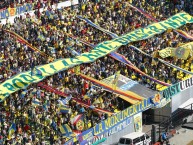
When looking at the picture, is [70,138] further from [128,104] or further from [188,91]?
[188,91]

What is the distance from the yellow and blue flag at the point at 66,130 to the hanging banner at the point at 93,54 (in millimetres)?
4254

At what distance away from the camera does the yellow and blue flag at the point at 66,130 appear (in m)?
44.7

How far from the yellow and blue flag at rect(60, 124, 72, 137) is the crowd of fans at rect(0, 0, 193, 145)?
367mm

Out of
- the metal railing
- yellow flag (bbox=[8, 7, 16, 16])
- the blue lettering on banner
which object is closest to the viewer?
the metal railing

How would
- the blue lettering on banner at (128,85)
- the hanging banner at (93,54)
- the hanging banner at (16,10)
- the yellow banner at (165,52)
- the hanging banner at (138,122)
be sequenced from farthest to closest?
the yellow banner at (165,52), the hanging banner at (16,10), the blue lettering on banner at (128,85), the hanging banner at (138,122), the hanging banner at (93,54)

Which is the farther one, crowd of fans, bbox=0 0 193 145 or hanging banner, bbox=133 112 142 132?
hanging banner, bbox=133 112 142 132

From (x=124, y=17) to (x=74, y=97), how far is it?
51.9 ft

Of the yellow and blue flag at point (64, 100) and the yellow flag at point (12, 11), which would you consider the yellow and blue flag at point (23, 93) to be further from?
the yellow flag at point (12, 11)

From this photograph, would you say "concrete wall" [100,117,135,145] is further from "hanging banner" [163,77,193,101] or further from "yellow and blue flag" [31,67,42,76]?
"yellow and blue flag" [31,67,42,76]

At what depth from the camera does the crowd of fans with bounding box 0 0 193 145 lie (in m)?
45.6

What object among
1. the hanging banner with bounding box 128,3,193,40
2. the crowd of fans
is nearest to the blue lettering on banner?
the crowd of fans

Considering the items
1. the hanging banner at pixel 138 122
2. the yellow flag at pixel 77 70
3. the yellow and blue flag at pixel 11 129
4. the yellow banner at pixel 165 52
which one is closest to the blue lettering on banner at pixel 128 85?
the hanging banner at pixel 138 122

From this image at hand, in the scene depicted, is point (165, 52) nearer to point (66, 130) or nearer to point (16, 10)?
point (16, 10)

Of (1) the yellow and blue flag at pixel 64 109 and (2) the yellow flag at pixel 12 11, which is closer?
(1) the yellow and blue flag at pixel 64 109
